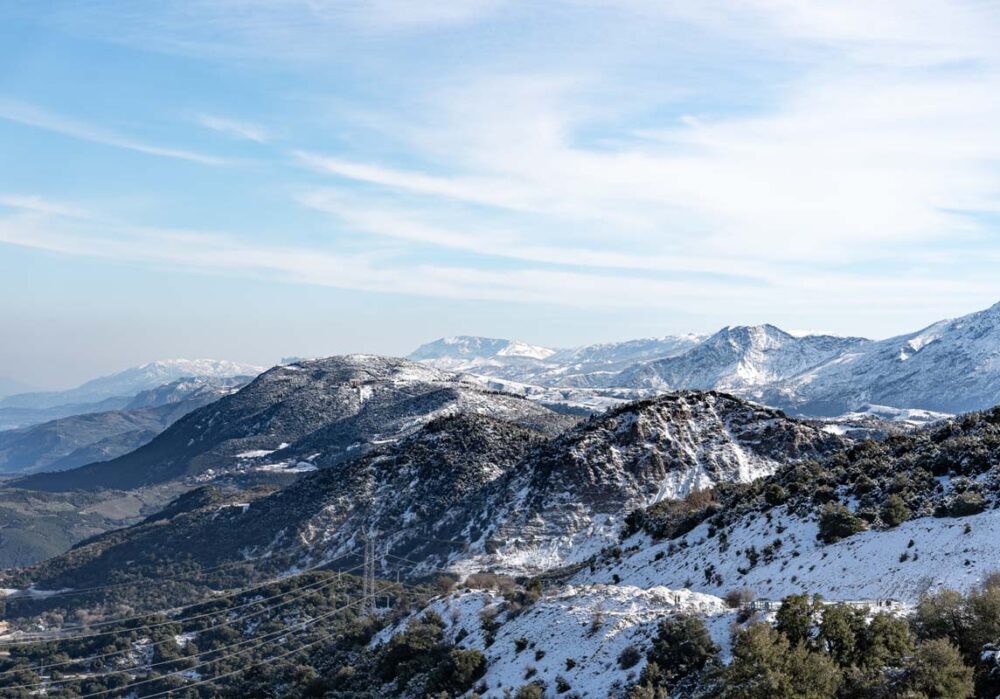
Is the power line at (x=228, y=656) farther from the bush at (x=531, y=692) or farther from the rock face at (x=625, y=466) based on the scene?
the bush at (x=531, y=692)

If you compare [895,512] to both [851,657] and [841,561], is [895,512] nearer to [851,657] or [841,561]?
[841,561]

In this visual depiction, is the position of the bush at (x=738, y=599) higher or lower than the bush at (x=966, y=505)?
lower

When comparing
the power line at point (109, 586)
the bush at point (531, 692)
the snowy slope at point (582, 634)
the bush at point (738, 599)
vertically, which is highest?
the bush at point (738, 599)

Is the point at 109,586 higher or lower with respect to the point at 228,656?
lower

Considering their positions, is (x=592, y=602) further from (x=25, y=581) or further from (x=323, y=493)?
(x=25, y=581)

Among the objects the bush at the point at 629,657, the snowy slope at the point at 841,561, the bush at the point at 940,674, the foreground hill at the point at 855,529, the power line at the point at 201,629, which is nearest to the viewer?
the bush at the point at 940,674

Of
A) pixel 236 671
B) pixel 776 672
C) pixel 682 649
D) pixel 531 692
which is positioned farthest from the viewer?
pixel 236 671

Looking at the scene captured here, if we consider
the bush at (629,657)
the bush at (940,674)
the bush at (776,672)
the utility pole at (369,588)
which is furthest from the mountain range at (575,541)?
the bush at (776,672)

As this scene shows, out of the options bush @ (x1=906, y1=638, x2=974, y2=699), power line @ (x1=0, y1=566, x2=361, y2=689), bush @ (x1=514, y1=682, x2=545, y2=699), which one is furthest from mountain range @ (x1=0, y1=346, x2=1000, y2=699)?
bush @ (x1=906, y1=638, x2=974, y2=699)

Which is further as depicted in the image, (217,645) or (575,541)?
(575,541)

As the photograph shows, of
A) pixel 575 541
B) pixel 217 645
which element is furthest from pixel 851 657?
pixel 217 645

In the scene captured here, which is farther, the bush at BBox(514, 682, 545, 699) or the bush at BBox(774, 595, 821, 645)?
the bush at BBox(514, 682, 545, 699)

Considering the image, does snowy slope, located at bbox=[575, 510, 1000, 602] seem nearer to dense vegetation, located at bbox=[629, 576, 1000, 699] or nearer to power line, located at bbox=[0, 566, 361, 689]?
dense vegetation, located at bbox=[629, 576, 1000, 699]

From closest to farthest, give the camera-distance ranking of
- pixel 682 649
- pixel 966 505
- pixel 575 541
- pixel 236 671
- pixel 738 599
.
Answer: pixel 682 649 → pixel 738 599 → pixel 966 505 → pixel 236 671 → pixel 575 541
